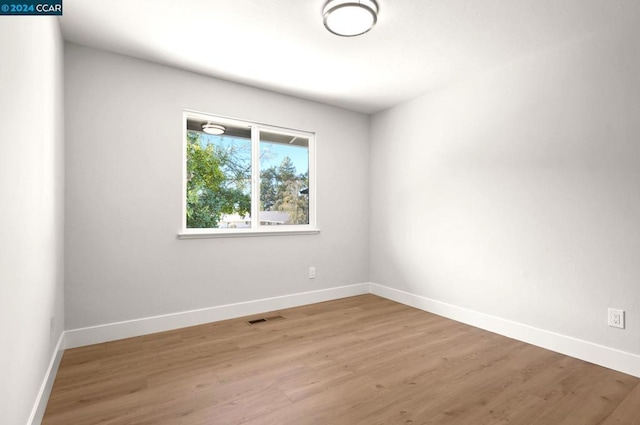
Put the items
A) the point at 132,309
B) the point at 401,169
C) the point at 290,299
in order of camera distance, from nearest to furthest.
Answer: the point at 132,309, the point at 290,299, the point at 401,169

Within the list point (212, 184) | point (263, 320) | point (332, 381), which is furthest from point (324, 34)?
point (263, 320)

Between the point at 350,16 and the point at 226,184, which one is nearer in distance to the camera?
the point at 350,16

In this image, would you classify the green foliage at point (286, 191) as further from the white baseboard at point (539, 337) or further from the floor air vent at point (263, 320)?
the white baseboard at point (539, 337)

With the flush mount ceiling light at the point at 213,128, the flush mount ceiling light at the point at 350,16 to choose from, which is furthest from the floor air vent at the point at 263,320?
the flush mount ceiling light at the point at 350,16

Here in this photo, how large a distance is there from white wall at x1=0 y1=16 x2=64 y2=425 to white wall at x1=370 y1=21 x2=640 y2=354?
11.3ft

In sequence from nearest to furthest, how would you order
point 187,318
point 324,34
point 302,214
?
point 324,34 → point 187,318 → point 302,214

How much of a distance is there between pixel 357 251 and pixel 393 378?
237cm

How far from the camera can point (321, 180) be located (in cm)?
418

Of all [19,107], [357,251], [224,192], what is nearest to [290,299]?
[357,251]

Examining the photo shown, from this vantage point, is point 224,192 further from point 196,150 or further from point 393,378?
point 393,378

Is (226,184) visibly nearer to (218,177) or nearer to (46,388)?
(218,177)

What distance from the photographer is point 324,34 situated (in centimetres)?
257

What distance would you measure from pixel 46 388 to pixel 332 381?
171cm

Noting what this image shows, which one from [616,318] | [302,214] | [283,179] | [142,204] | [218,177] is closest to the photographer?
[616,318]
